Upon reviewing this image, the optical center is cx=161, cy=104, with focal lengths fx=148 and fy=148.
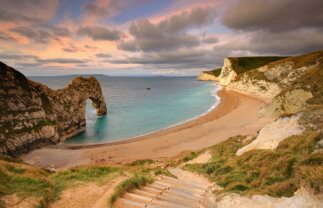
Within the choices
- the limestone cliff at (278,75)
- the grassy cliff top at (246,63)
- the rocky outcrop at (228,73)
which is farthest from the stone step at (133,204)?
the grassy cliff top at (246,63)

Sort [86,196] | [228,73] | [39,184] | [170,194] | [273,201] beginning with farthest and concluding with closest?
1. [228,73]
2. [39,184]
3. [86,196]
4. [170,194]
5. [273,201]

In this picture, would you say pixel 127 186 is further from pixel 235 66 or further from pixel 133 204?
pixel 235 66

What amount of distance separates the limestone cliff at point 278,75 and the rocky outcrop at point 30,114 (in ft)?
200

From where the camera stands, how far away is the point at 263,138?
1120cm

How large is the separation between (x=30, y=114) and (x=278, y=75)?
70.8 m

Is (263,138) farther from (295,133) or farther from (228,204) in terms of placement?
(228,204)

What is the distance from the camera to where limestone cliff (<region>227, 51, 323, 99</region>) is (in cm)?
4887

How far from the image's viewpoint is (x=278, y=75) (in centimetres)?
5419

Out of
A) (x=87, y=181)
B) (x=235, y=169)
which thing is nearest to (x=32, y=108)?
(x=87, y=181)

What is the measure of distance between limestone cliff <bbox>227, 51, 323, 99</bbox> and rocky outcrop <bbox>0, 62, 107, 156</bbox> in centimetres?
6105

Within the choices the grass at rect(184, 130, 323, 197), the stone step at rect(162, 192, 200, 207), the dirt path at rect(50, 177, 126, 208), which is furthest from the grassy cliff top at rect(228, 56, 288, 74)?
the dirt path at rect(50, 177, 126, 208)

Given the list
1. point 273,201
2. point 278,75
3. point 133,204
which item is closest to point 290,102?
point 273,201

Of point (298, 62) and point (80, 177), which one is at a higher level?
point (298, 62)

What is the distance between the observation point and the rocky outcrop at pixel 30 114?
18172 millimetres
